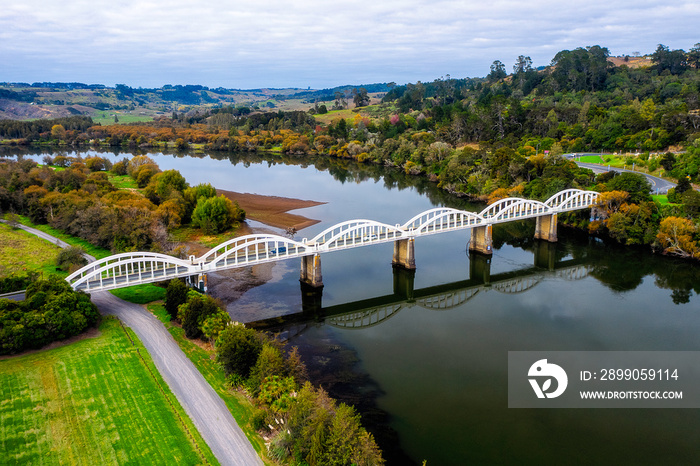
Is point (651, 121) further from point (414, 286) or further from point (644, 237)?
point (414, 286)

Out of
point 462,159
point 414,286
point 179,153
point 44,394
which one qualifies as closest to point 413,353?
point 414,286

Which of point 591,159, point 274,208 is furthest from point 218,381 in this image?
point 591,159

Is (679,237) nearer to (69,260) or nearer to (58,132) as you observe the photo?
(69,260)

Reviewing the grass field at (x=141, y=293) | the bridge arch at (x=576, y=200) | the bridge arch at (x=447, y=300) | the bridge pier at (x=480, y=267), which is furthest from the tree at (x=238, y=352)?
the bridge arch at (x=576, y=200)

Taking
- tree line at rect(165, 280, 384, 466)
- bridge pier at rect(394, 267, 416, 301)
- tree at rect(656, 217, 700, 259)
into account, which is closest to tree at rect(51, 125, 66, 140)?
bridge pier at rect(394, 267, 416, 301)

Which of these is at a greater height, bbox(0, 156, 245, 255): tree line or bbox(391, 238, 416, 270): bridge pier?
bbox(0, 156, 245, 255): tree line

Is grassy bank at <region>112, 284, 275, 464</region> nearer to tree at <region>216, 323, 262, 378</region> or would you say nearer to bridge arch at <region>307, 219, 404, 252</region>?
tree at <region>216, 323, 262, 378</region>
